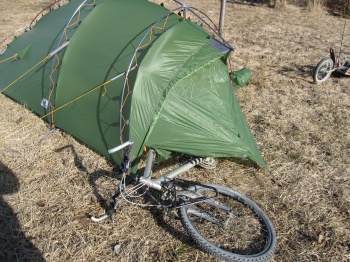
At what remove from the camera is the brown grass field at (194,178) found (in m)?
3.61

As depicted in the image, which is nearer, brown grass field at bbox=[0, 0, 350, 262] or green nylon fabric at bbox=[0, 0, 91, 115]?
brown grass field at bbox=[0, 0, 350, 262]

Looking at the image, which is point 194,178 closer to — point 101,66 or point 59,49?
point 101,66

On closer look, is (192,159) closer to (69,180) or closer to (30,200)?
(69,180)

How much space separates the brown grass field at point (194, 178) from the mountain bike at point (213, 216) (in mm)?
223

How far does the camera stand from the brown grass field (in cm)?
361

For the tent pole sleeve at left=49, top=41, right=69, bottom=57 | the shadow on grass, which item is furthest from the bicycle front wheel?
the tent pole sleeve at left=49, top=41, right=69, bottom=57

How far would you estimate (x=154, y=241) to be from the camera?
3.67 meters

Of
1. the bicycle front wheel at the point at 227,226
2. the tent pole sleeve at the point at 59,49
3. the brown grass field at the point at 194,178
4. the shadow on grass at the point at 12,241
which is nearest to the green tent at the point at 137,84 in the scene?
the tent pole sleeve at the point at 59,49

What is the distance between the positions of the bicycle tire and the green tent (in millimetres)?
3380

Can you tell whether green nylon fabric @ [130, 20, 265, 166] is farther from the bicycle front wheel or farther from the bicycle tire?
the bicycle tire

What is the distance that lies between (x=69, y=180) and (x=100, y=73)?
1.54 m

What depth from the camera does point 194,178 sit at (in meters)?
4.56

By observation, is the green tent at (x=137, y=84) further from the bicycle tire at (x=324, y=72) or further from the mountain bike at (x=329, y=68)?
the mountain bike at (x=329, y=68)

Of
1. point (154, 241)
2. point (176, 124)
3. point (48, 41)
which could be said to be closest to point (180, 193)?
point (154, 241)
